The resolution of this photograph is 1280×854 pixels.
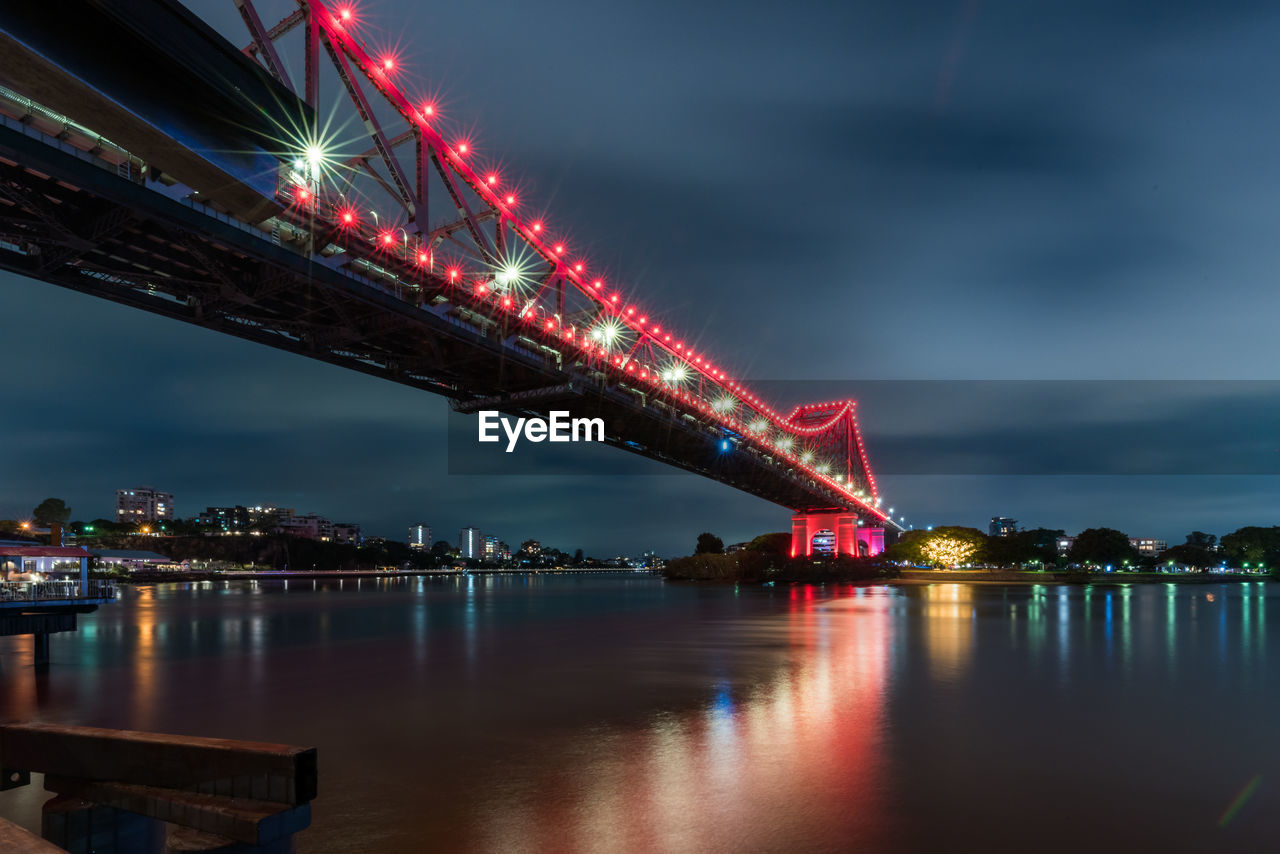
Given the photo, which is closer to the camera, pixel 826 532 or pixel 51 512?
pixel 826 532

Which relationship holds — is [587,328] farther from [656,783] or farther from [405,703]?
[656,783]

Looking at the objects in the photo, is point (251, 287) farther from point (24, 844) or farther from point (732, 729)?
point (24, 844)

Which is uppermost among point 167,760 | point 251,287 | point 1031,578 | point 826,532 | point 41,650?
point 251,287

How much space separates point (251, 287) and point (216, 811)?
26.4 meters

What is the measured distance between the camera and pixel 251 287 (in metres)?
28.3

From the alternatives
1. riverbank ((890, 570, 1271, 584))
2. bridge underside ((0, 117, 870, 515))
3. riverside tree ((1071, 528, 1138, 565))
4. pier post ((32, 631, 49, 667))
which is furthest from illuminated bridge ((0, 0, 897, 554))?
riverside tree ((1071, 528, 1138, 565))

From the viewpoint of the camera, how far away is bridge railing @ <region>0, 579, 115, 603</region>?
21.7 meters

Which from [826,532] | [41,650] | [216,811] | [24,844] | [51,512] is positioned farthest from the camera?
[51,512]

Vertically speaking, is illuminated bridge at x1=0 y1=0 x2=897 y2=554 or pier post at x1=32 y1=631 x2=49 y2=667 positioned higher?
illuminated bridge at x1=0 y1=0 x2=897 y2=554

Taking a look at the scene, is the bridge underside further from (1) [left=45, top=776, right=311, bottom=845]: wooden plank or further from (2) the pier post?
(1) [left=45, top=776, right=311, bottom=845]: wooden plank

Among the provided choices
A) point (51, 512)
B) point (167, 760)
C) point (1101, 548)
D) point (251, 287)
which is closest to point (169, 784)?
point (167, 760)

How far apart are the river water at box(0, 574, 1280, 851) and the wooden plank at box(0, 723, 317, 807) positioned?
3054mm

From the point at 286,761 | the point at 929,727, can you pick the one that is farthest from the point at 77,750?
the point at 929,727

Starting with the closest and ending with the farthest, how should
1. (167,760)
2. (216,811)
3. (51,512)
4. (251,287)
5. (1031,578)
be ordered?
(216,811), (167,760), (251,287), (1031,578), (51,512)
